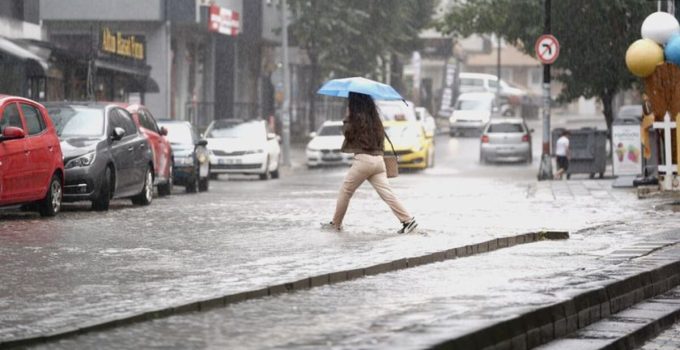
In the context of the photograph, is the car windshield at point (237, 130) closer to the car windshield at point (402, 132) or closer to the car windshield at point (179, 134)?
the car windshield at point (402, 132)

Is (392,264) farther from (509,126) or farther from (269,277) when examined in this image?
(509,126)

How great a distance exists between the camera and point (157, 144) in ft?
95.2

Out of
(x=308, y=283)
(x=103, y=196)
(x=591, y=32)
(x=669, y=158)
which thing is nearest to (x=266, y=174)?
(x=591, y=32)

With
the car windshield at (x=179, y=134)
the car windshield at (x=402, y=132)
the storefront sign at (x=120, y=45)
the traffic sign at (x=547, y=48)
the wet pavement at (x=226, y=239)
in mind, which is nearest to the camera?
the wet pavement at (x=226, y=239)

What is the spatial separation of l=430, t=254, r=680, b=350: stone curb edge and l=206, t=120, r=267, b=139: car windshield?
28.8 meters

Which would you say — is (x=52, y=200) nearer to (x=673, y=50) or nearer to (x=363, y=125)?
(x=363, y=125)

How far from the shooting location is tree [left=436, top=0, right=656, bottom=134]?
4847cm

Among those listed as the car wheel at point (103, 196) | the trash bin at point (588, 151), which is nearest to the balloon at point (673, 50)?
the car wheel at point (103, 196)

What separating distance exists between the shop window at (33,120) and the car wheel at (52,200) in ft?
2.18

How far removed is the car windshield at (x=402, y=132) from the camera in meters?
48.9

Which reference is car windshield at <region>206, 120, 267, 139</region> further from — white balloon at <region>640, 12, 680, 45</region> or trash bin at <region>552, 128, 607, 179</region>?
white balloon at <region>640, 12, 680, 45</region>

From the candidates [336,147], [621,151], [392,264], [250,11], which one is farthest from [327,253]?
[250,11]

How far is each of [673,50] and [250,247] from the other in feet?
42.7

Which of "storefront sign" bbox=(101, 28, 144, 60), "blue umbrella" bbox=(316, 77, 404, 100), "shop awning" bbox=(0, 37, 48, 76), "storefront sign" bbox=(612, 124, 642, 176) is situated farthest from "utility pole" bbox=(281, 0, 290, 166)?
"blue umbrella" bbox=(316, 77, 404, 100)
